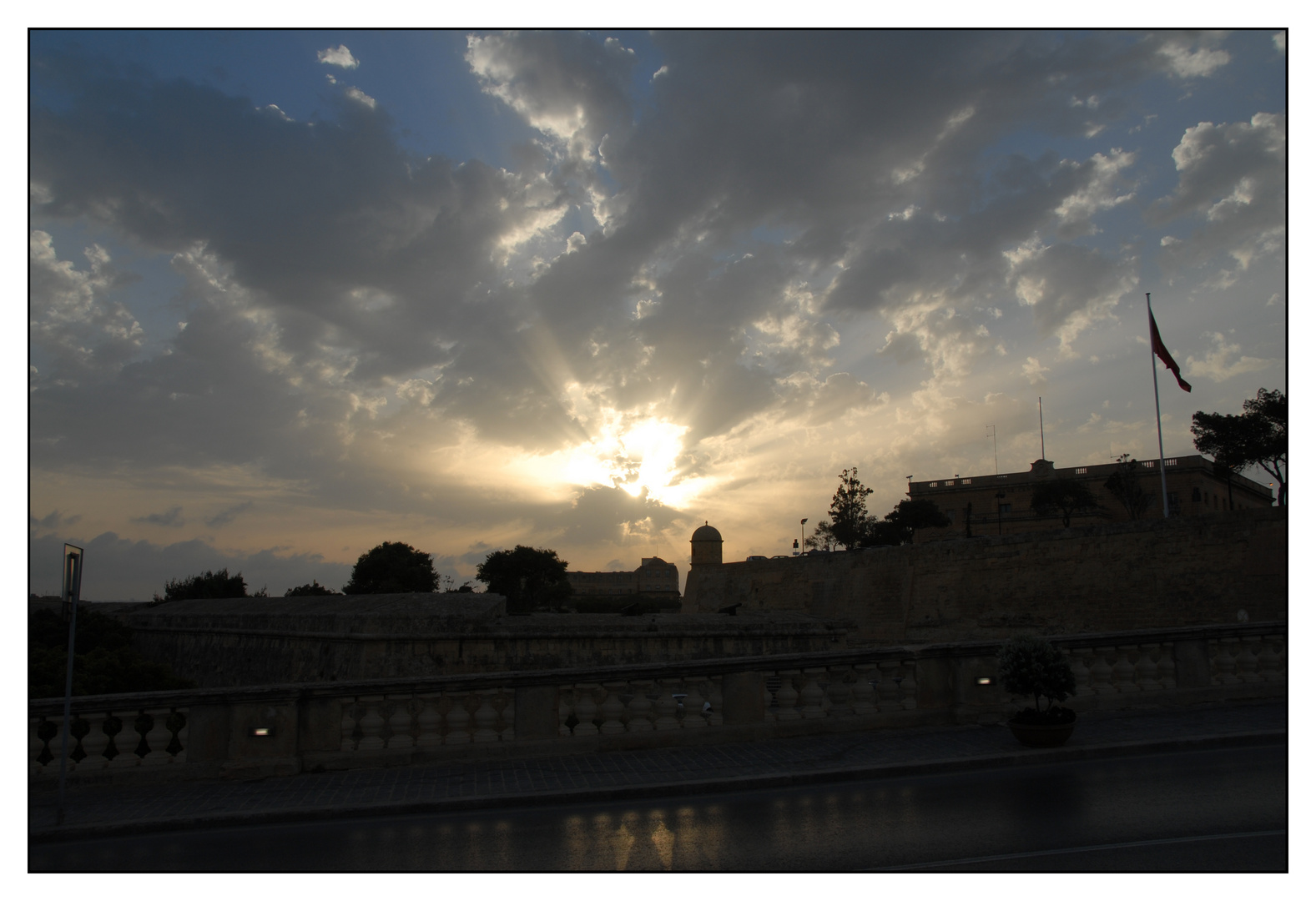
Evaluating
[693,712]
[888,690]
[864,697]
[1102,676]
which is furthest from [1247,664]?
[693,712]

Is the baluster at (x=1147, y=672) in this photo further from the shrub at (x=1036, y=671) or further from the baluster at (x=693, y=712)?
the baluster at (x=693, y=712)

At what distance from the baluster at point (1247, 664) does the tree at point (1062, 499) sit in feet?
169

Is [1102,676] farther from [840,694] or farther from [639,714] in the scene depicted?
[639,714]

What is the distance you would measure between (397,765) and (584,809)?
2349 millimetres

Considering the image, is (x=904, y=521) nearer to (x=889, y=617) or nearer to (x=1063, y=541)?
(x=889, y=617)

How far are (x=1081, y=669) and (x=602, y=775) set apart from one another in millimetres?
6100

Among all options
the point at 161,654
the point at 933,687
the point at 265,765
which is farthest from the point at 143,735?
the point at 161,654

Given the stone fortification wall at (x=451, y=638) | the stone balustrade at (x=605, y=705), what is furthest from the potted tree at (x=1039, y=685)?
the stone fortification wall at (x=451, y=638)

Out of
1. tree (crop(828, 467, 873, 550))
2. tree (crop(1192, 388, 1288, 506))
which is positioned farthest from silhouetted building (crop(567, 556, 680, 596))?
tree (crop(1192, 388, 1288, 506))

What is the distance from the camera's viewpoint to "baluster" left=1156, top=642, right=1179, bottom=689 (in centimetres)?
917

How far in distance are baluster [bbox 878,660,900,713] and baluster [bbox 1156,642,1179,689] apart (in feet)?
11.5

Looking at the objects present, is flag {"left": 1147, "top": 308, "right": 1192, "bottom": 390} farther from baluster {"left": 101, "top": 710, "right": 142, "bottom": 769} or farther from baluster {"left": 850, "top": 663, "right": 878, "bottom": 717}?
baluster {"left": 101, "top": 710, "right": 142, "bottom": 769}

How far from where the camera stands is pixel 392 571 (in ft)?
192

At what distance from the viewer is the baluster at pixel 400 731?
24.6 ft
